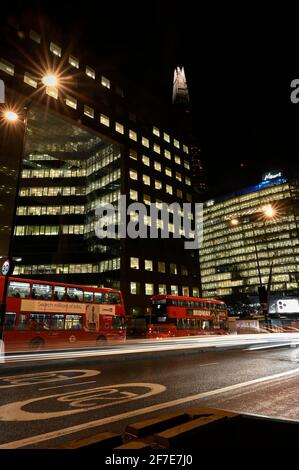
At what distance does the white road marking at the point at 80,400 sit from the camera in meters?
4.85

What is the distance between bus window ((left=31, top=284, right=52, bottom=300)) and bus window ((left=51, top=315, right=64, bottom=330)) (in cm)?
129

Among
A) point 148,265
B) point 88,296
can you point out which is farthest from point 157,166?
point 88,296

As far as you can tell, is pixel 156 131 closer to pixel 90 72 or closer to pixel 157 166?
pixel 157 166

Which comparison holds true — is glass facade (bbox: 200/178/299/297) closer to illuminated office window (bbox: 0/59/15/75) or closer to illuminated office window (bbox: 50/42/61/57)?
illuminated office window (bbox: 50/42/61/57)

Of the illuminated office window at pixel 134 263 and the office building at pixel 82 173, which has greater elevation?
the office building at pixel 82 173

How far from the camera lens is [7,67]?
137ft

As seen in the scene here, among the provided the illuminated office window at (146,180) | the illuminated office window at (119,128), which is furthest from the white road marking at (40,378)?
the illuminated office window at (119,128)

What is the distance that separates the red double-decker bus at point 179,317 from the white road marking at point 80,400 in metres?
19.7

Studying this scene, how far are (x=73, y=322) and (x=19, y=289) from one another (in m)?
4.25

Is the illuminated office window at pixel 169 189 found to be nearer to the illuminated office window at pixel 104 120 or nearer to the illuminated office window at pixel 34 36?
the illuminated office window at pixel 104 120

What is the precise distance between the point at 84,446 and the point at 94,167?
58.0m

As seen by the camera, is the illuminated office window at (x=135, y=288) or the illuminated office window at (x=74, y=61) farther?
the illuminated office window at (x=74, y=61)

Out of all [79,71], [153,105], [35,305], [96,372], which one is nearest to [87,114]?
[79,71]

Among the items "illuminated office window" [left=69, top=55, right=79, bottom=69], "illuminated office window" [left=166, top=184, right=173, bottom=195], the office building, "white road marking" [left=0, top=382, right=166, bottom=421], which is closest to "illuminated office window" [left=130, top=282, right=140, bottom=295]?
the office building
